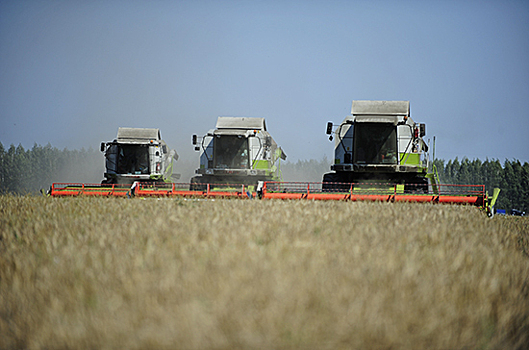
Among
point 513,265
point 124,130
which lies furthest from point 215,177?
point 513,265

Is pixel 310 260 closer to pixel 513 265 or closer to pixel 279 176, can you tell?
pixel 513 265

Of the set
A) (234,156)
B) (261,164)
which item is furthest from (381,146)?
(234,156)

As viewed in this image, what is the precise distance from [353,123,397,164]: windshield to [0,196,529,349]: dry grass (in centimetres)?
857

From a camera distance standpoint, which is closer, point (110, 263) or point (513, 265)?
point (110, 263)

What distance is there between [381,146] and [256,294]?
34.1 feet

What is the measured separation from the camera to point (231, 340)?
1.75 metres

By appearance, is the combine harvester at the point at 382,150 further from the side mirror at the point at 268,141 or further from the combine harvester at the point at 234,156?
the side mirror at the point at 268,141

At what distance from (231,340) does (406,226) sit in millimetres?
2960

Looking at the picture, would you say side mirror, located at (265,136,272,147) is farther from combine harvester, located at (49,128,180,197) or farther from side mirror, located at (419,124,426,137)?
side mirror, located at (419,124,426,137)

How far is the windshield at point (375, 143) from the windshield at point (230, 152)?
12.2 ft

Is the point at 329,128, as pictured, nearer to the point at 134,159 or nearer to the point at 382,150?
the point at 382,150

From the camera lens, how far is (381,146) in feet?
38.8

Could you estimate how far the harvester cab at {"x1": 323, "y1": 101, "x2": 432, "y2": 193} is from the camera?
38.1ft

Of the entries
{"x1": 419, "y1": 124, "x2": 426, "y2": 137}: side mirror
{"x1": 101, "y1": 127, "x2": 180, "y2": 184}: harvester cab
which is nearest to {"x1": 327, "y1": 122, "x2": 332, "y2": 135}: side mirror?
{"x1": 419, "y1": 124, "x2": 426, "y2": 137}: side mirror
